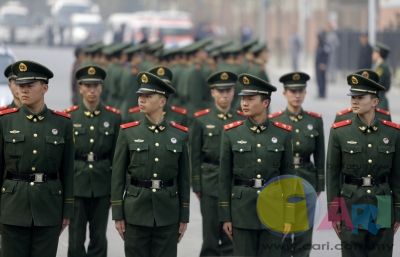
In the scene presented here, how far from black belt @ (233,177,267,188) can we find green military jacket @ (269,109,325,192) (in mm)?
2055

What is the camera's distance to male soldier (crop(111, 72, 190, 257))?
991 cm

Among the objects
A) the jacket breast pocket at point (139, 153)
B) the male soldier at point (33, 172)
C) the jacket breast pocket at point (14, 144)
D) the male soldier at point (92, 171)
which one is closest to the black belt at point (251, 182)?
the jacket breast pocket at point (139, 153)

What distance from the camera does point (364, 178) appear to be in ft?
32.8

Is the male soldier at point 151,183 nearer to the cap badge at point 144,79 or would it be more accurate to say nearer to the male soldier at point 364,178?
the cap badge at point 144,79

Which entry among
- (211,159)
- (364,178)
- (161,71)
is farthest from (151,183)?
(161,71)

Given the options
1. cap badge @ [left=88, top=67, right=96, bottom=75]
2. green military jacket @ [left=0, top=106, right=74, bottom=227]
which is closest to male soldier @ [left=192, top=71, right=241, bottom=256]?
cap badge @ [left=88, top=67, right=96, bottom=75]

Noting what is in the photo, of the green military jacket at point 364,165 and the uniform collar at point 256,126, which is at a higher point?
the uniform collar at point 256,126

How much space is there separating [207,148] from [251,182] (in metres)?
2.59

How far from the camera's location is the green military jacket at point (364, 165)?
9.98m

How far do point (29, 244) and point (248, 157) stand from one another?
6.21ft

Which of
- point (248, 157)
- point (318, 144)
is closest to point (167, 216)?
point (248, 157)

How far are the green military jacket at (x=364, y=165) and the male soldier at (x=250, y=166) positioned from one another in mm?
450

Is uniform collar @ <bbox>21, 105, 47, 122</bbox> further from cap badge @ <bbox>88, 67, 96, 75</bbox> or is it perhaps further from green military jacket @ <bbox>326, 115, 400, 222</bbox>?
cap badge @ <bbox>88, 67, 96, 75</bbox>

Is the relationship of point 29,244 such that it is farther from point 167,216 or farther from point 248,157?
point 248,157
